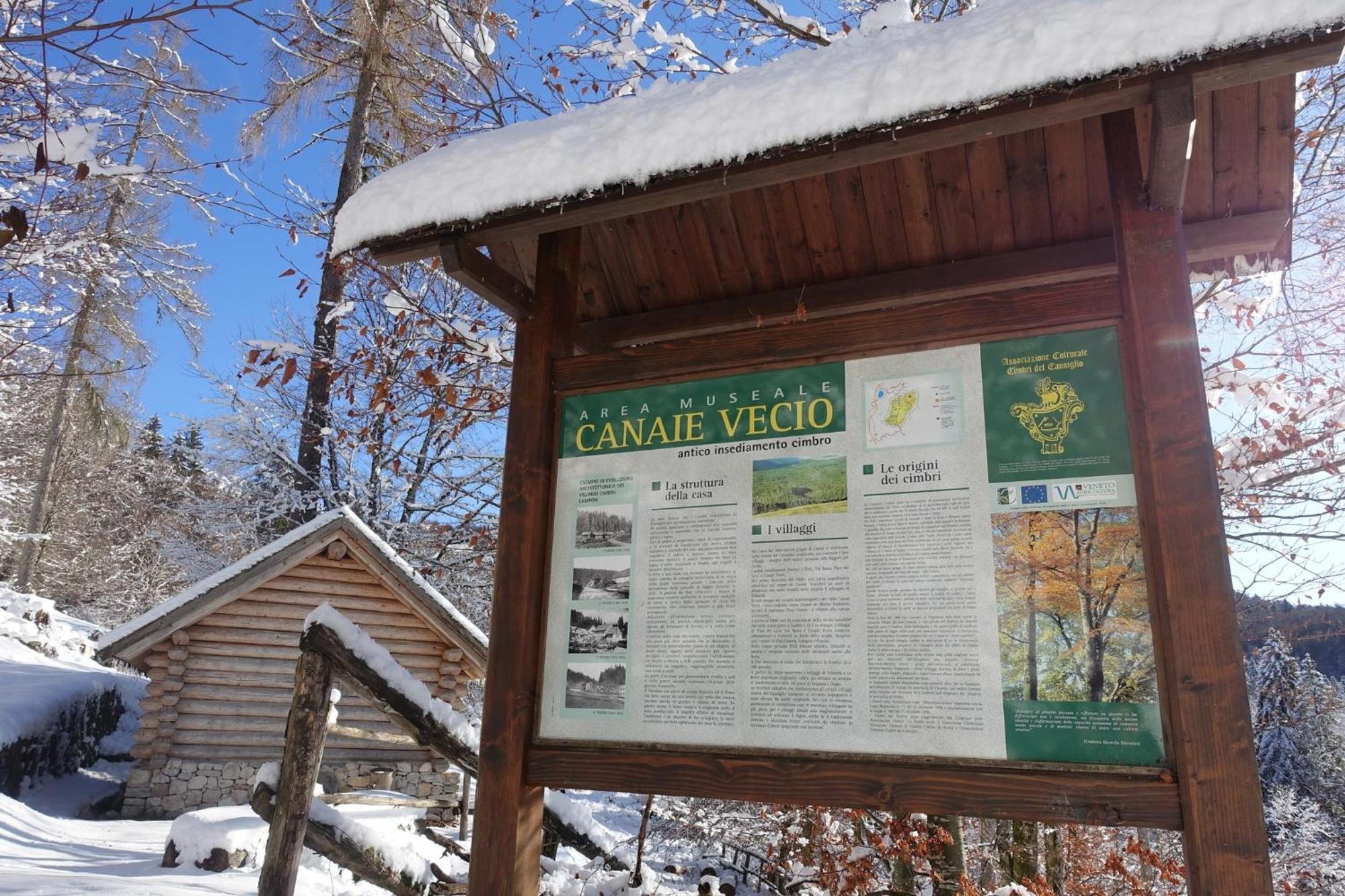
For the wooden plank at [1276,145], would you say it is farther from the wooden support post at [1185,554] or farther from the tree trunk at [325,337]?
the tree trunk at [325,337]

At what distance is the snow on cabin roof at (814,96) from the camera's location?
2162 mm

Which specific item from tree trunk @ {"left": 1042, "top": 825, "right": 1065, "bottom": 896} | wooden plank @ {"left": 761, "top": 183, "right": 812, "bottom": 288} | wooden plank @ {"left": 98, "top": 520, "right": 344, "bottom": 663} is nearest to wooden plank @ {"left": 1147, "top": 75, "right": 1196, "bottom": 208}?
wooden plank @ {"left": 761, "top": 183, "right": 812, "bottom": 288}

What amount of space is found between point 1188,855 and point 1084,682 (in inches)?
18.1

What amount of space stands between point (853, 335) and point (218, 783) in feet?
42.8

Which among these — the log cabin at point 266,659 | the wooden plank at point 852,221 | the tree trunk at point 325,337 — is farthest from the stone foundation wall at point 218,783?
the wooden plank at point 852,221

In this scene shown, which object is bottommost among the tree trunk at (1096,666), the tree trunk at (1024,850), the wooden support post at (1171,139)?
the tree trunk at (1024,850)

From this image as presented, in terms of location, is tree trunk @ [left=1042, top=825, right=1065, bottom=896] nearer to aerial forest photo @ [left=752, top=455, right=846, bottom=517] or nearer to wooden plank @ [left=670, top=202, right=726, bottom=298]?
wooden plank @ [left=670, top=202, right=726, bottom=298]

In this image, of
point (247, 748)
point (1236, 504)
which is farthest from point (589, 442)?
point (247, 748)

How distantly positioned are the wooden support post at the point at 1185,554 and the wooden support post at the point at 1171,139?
101mm

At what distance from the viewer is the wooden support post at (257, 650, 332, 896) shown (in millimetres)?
4195

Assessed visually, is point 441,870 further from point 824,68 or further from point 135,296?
point 135,296

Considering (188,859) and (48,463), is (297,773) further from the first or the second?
(48,463)

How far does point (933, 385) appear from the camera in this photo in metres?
2.72

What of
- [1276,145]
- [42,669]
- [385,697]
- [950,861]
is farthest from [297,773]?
[42,669]
